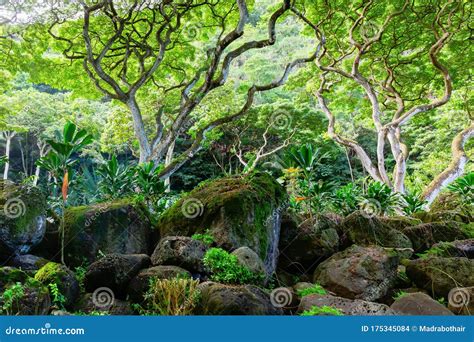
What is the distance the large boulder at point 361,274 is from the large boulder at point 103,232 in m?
2.37

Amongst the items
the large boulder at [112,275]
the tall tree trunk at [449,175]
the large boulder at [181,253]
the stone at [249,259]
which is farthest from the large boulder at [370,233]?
the tall tree trunk at [449,175]

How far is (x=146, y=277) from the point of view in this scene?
3926 millimetres

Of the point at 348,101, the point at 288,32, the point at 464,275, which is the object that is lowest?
the point at 464,275

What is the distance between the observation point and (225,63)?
7969 millimetres

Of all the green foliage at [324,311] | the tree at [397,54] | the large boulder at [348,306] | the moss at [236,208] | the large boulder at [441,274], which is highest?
the tree at [397,54]

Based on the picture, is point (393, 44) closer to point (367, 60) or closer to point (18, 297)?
point (367, 60)

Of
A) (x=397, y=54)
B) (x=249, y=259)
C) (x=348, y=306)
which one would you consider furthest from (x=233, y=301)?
(x=397, y=54)

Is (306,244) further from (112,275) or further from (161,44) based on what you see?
(161,44)

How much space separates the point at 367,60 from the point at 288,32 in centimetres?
1548

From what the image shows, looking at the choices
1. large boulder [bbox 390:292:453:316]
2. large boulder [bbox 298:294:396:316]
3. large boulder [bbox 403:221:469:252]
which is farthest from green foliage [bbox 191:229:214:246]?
large boulder [bbox 403:221:469:252]

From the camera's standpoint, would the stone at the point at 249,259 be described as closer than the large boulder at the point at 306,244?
Yes

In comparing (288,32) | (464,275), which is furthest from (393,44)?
(288,32)

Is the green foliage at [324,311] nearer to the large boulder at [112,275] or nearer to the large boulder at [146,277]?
the large boulder at [146,277]

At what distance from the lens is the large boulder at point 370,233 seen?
594cm
